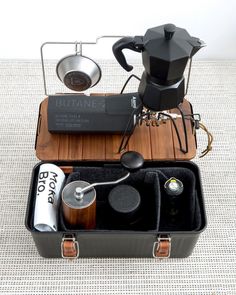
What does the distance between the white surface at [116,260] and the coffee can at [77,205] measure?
0.14 m

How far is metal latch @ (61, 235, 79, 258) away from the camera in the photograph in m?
0.99

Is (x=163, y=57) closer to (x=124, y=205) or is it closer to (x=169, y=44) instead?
(x=169, y=44)

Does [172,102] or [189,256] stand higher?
[172,102]

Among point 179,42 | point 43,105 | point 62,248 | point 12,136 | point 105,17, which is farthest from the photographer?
point 105,17

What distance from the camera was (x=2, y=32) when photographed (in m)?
1.47

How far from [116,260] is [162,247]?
0.14m

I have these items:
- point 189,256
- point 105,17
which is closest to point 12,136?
point 105,17

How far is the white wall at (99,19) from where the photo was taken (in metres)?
1.40

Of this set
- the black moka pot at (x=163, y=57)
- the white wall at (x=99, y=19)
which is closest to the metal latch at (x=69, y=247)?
the black moka pot at (x=163, y=57)

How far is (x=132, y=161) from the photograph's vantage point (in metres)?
0.99

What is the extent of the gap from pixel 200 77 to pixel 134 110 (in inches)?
18.8

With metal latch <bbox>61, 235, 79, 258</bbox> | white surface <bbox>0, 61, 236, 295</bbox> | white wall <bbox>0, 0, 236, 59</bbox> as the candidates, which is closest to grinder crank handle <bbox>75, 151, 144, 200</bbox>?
metal latch <bbox>61, 235, 79, 258</bbox>

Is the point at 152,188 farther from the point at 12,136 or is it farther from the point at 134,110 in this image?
the point at 12,136

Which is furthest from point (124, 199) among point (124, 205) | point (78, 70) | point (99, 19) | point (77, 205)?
point (99, 19)
